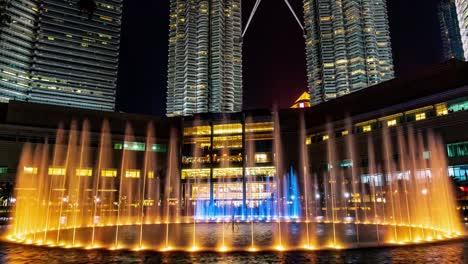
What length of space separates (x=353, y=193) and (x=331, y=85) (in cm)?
9237

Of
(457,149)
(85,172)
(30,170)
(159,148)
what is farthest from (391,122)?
(30,170)

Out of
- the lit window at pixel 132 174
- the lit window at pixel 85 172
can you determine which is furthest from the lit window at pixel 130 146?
the lit window at pixel 85 172

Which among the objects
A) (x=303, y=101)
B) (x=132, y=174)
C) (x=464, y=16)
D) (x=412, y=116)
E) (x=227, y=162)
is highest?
(x=464, y=16)

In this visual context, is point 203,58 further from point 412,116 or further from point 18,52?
point 412,116

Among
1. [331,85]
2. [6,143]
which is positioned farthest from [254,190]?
[331,85]

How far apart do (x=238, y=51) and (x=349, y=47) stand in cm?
5125

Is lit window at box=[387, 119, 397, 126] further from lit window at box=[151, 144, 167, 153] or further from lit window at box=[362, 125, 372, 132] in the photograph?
lit window at box=[151, 144, 167, 153]

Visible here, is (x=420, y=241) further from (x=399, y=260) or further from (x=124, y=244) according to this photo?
(x=124, y=244)

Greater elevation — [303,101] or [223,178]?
[303,101]

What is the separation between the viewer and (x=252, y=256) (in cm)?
1138

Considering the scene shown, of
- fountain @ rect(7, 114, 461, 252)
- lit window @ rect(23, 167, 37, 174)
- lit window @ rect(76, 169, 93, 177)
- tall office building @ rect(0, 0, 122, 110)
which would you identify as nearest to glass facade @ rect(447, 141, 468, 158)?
fountain @ rect(7, 114, 461, 252)

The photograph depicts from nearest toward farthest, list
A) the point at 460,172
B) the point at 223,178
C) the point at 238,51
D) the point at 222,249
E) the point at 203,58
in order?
the point at 222,249 → the point at 460,172 → the point at 223,178 → the point at 203,58 → the point at 238,51

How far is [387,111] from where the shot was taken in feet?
173

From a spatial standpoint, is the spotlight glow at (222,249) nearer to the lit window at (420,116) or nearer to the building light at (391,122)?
the lit window at (420,116)
